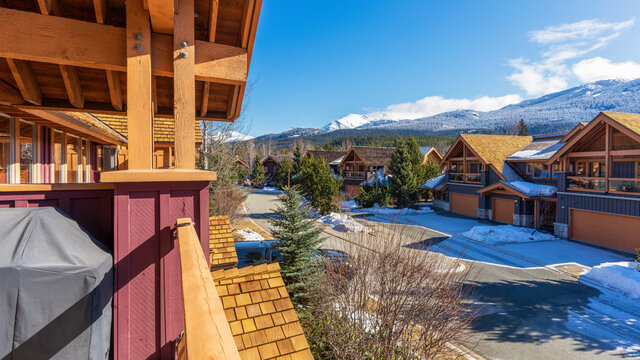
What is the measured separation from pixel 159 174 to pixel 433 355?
16.2ft

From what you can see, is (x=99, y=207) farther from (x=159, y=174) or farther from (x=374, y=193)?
Answer: (x=374, y=193)

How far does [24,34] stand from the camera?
10.1 feet

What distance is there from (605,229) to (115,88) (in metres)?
21.4

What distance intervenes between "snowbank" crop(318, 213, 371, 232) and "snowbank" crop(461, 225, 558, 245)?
6529 mm

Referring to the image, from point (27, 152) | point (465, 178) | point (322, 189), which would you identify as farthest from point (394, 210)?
point (27, 152)

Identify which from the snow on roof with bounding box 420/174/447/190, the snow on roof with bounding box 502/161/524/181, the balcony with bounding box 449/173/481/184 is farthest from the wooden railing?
the snow on roof with bounding box 420/174/447/190

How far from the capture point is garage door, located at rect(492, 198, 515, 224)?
71.1 ft

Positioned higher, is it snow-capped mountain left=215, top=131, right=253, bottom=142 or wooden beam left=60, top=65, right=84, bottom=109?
snow-capped mountain left=215, top=131, right=253, bottom=142

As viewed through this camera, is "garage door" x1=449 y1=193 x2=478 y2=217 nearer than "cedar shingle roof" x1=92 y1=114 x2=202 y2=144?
No

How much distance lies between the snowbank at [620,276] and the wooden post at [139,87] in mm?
14312

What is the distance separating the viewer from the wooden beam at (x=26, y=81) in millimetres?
3887

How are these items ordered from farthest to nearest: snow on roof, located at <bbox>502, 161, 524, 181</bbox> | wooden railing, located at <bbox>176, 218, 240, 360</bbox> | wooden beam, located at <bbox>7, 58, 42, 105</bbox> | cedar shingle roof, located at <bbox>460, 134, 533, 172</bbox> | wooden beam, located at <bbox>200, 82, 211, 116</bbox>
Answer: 1. cedar shingle roof, located at <bbox>460, 134, 533, 172</bbox>
2. snow on roof, located at <bbox>502, 161, 524, 181</bbox>
3. wooden beam, located at <bbox>200, 82, 211, 116</bbox>
4. wooden beam, located at <bbox>7, 58, 42, 105</bbox>
5. wooden railing, located at <bbox>176, 218, 240, 360</bbox>

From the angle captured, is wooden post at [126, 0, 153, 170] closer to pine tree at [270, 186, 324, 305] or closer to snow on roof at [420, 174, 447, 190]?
pine tree at [270, 186, 324, 305]

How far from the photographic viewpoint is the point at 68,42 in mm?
3162
